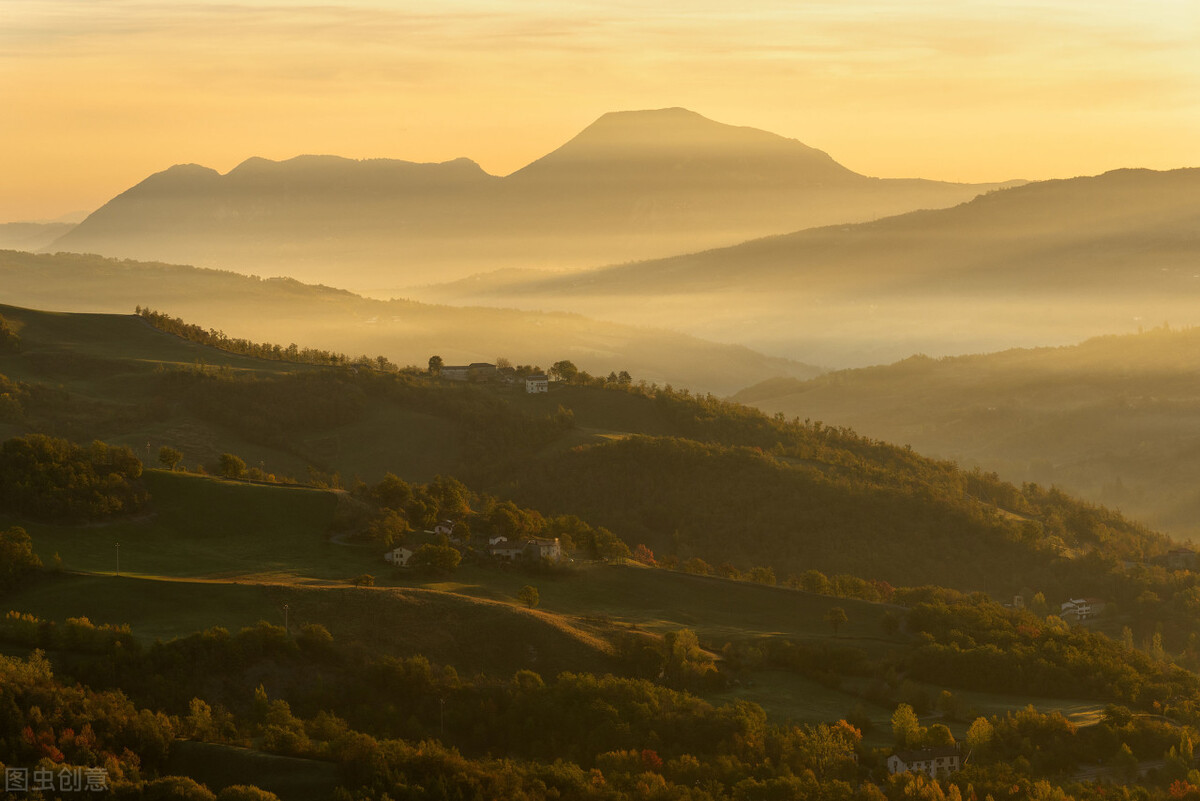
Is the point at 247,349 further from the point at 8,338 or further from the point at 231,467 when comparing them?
the point at 231,467

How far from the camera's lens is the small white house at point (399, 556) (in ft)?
291

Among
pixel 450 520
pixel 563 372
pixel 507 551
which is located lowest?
pixel 507 551

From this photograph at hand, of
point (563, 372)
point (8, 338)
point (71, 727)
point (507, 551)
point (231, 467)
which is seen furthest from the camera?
point (563, 372)

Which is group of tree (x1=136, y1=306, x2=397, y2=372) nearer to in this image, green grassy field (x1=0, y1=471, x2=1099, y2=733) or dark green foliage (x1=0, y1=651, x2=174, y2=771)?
green grassy field (x1=0, y1=471, x2=1099, y2=733)

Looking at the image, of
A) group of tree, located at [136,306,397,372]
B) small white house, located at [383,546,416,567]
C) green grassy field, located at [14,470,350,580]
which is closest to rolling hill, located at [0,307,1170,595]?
group of tree, located at [136,306,397,372]

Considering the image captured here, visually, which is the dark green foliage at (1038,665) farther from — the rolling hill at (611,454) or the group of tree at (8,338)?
the group of tree at (8,338)

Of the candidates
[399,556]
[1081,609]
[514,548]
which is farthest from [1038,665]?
[1081,609]

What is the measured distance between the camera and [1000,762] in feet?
221

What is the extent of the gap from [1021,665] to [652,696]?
23638 millimetres

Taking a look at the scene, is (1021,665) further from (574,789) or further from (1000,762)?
(574,789)

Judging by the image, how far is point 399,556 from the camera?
8912 cm

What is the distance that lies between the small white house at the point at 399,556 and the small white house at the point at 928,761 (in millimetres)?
31486

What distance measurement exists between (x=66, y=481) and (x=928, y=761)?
4983 cm

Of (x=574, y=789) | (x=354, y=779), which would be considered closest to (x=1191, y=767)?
(x=574, y=789)
